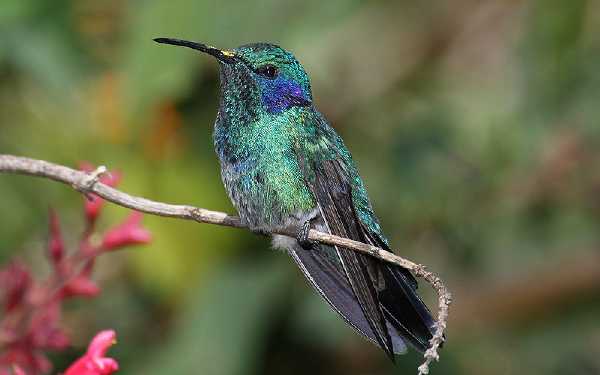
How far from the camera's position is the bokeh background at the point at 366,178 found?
14.2 ft

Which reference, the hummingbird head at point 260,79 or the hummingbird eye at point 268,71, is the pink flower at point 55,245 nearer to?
the hummingbird head at point 260,79

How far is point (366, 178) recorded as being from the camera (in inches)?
193

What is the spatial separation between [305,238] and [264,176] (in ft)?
0.79

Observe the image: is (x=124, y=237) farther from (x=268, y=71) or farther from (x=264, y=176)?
(x=268, y=71)

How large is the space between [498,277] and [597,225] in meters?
0.62

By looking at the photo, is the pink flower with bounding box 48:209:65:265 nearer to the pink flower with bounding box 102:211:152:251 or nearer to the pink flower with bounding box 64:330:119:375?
the pink flower with bounding box 102:211:152:251

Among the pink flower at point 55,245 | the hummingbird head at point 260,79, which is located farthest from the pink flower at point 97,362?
the hummingbird head at point 260,79

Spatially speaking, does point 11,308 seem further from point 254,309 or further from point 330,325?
point 330,325

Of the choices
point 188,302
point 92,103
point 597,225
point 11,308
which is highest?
point 597,225

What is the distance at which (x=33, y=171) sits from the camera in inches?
99.0

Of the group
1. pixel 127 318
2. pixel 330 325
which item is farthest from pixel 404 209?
pixel 127 318

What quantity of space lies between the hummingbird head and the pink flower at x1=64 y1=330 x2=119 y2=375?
904 mm

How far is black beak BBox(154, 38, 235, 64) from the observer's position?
311cm

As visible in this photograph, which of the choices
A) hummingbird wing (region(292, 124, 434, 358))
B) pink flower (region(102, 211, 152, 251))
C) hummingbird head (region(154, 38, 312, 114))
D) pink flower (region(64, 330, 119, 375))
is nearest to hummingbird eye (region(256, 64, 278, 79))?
hummingbird head (region(154, 38, 312, 114))
